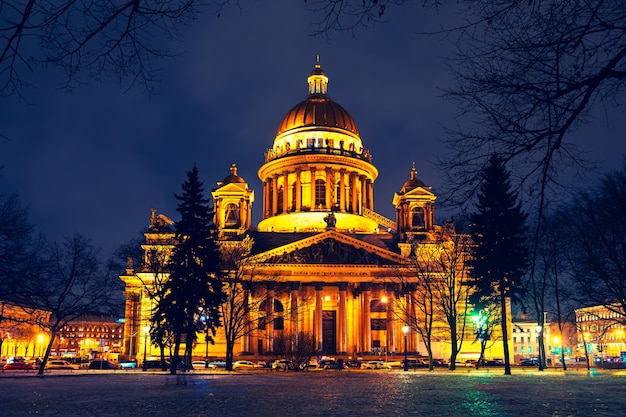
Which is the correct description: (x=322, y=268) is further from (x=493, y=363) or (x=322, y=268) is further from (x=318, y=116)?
(x=318, y=116)

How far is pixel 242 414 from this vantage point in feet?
47.1

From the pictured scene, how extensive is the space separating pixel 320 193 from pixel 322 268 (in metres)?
20.6

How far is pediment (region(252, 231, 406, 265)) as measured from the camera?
2817 inches

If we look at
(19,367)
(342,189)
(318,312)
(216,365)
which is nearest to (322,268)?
(318,312)

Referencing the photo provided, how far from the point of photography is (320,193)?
90500mm

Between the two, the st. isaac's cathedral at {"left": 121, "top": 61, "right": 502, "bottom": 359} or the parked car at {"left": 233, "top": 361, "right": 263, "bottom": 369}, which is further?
the st. isaac's cathedral at {"left": 121, "top": 61, "right": 502, "bottom": 359}

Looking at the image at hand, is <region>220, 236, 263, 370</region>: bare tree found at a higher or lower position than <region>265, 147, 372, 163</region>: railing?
lower

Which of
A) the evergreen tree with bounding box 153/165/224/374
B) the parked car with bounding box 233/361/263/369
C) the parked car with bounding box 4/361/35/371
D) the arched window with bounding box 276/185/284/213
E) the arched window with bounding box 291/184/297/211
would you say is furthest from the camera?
the arched window with bounding box 276/185/284/213

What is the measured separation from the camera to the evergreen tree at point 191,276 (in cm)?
4538

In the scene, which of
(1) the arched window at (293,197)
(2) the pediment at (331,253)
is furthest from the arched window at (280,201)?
(2) the pediment at (331,253)

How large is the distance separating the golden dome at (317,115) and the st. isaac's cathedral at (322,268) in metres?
7.17

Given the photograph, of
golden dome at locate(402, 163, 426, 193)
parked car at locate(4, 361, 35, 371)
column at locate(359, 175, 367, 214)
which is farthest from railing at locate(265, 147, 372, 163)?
parked car at locate(4, 361, 35, 371)

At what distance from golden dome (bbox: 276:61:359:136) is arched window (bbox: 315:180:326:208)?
983 cm

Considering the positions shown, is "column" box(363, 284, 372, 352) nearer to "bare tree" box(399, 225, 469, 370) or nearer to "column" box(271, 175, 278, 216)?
"bare tree" box(399, 225, 469, 370)
